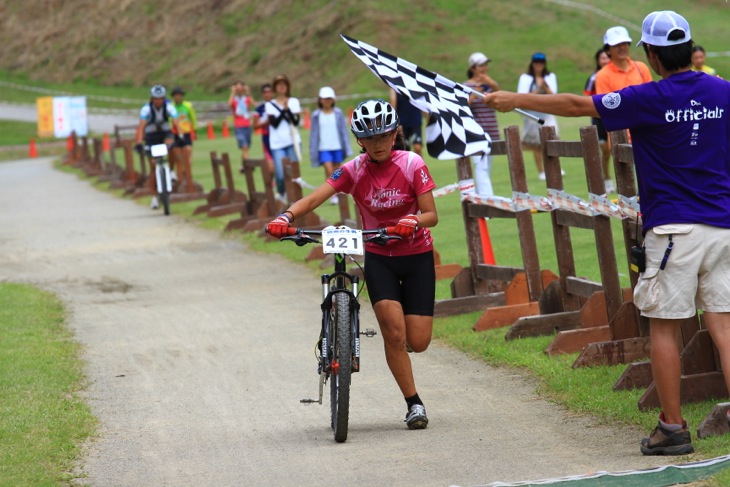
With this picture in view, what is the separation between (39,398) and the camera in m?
8.91

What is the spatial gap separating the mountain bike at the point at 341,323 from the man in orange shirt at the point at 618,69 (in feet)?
23.3

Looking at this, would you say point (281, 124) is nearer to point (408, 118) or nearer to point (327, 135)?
point (327, 135)

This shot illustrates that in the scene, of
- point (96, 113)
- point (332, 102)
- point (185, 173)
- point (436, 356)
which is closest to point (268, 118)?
point (332, 102)

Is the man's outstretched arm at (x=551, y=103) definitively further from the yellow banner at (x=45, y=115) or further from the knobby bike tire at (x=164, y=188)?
the yellow banner at (x=45, y=115)

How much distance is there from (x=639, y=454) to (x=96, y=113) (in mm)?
57647

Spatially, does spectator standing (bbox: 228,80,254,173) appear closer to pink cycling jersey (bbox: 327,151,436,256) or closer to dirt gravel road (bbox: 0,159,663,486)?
dirt gravel road (bbox: 0,159,663,486)

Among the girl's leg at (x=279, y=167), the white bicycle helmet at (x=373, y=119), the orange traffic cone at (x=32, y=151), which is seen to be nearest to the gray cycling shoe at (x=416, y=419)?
the white bicycle helmet at (x=373, y=119)

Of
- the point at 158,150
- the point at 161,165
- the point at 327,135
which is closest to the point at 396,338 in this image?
the point at 327,135

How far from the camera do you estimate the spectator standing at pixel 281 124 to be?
66.2 feet

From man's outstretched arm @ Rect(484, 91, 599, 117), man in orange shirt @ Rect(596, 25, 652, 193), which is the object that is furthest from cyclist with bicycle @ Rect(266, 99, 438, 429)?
man in orange shirt @ Rect(596, 25, 652, 193)

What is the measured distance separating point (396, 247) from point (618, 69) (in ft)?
23.5

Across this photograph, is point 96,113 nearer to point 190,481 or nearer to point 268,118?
point 268,118

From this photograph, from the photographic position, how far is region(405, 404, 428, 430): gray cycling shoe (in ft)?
25.0

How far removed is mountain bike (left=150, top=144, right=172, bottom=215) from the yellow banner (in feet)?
86.6
